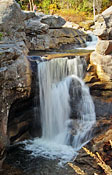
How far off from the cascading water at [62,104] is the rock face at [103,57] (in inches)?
30.0

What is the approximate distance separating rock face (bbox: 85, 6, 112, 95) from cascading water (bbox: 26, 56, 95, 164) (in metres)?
0.76

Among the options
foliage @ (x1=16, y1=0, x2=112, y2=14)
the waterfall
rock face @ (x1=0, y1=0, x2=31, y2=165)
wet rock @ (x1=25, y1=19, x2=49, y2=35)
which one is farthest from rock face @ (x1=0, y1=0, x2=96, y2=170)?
foliage @ (x1=16, y1=0, x2=112, y2=14)

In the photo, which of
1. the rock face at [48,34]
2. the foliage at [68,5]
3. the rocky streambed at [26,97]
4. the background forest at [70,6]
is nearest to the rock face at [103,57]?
the rocky streambed at [26,97]

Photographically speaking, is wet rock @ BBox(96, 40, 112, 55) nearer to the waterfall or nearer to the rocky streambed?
the rocky streambed

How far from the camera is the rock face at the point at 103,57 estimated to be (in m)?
8.87

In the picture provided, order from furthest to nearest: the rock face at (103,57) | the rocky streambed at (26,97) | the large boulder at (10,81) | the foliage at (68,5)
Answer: the foliage at (68,5), the rock face at (103,57), the large boulder at (10,81), the rocky streambed at (26,97)

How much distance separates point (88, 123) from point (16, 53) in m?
4.11

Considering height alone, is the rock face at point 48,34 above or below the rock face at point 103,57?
above

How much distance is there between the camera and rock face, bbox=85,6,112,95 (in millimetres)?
8867

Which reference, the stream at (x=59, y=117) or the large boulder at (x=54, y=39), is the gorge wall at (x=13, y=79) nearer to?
the stream at (x=59, y=117)

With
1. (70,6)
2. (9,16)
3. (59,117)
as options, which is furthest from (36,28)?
(70,6)

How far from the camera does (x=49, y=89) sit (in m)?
8.36

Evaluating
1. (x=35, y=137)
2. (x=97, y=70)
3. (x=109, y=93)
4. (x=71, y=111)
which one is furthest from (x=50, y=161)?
(x=97, y=70)

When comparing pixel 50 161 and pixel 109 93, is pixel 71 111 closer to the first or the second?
pixel 109 93
